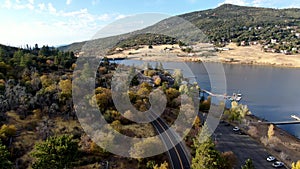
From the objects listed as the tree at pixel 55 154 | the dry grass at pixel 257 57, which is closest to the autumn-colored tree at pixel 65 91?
the tree at pixel 55 154

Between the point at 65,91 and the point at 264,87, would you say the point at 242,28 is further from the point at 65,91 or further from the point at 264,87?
the point at 65,91

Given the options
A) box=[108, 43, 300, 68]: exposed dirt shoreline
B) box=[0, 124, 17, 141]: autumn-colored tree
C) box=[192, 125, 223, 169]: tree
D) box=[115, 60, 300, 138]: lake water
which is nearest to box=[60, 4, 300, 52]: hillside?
box=[108, 43, 300, 68]: exposed dirt shoreline

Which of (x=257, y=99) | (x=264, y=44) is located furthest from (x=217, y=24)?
(x=257, y=99)

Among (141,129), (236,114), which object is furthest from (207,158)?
(236,114)

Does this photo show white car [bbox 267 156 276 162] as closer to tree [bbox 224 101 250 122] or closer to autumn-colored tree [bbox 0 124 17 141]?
tree [bbox 224 101 250 122]

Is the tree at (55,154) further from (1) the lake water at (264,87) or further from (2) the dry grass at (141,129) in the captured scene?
(1) the lake water at (264,87)

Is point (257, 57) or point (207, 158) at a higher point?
point (257, 57)
